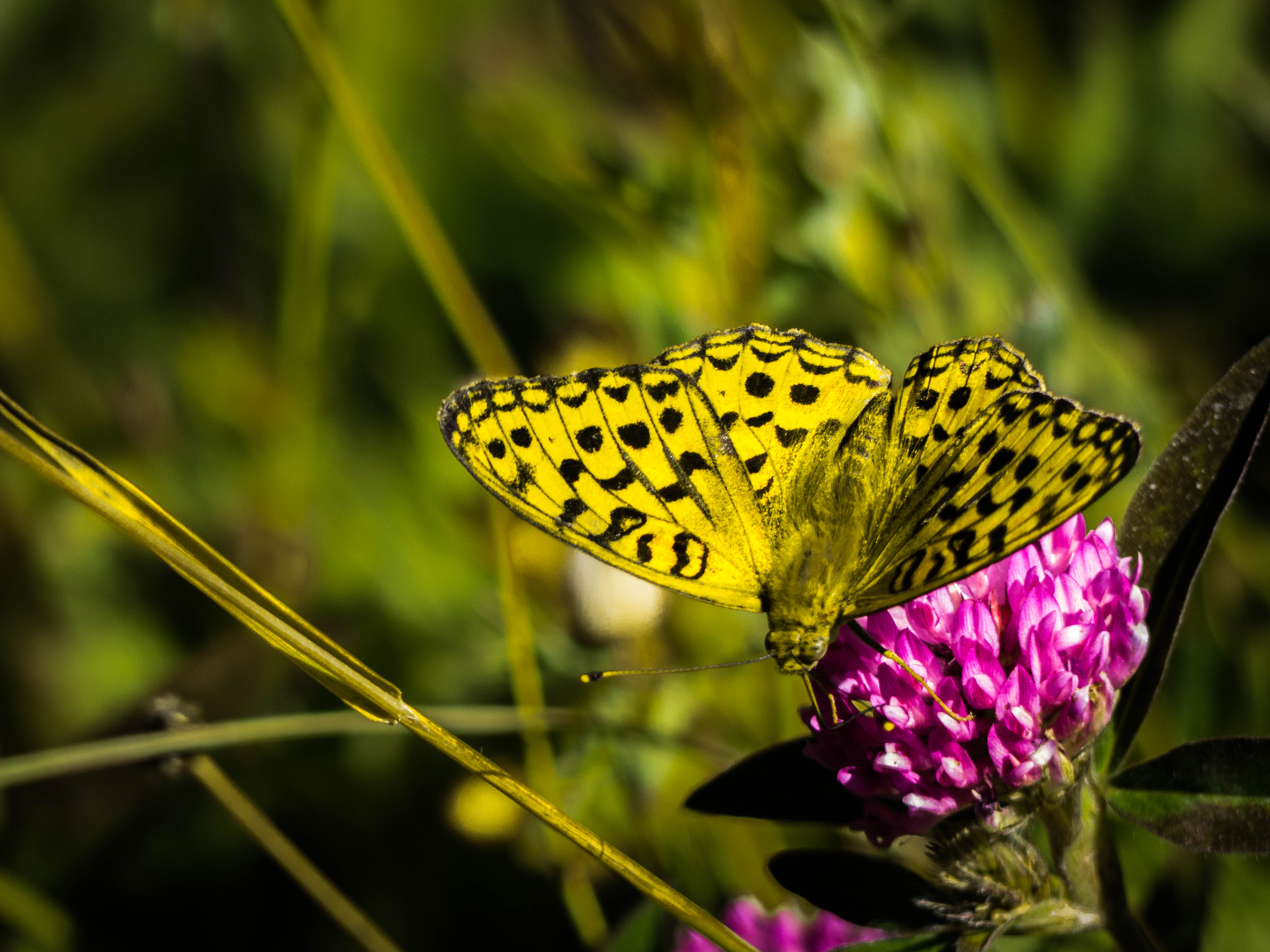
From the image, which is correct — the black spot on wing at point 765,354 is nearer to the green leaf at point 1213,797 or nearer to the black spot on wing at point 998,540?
the black spot on wing at point 998,540

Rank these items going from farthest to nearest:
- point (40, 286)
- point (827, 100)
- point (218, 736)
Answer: point (40, 286) < point (827, 100) < point (218, 736)

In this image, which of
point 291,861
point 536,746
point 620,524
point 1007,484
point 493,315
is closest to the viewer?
point 1007,484

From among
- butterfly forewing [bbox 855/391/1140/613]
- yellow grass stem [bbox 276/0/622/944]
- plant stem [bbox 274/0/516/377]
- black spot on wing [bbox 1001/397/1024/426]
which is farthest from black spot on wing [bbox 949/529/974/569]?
plant stem [bbox 274/0/516/377]

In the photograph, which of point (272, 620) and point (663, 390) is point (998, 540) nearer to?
point (663, 390)

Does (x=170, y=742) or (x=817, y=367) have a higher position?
(x=817, y=367)

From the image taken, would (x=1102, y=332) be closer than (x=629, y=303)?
Yes

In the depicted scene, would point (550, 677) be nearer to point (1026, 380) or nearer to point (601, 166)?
point (601, 166)

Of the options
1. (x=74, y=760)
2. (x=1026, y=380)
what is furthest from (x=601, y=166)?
(x=74, y=760)

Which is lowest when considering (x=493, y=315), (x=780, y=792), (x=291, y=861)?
(x=780, y=792)

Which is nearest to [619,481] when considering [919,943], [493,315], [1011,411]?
[1011,411]
